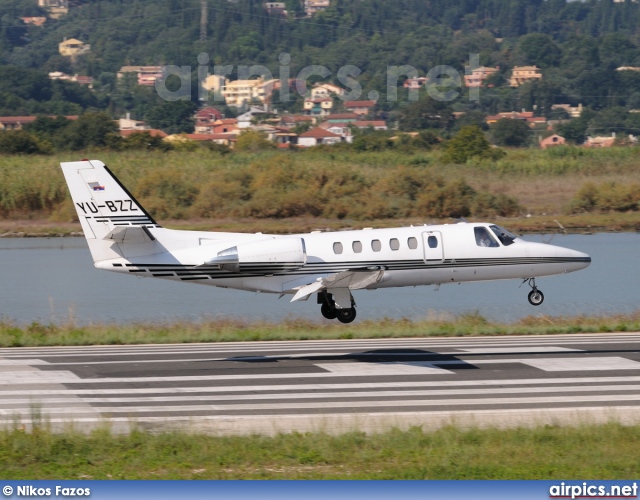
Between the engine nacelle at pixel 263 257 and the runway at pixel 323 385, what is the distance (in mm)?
2494

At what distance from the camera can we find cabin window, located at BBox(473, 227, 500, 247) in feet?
100

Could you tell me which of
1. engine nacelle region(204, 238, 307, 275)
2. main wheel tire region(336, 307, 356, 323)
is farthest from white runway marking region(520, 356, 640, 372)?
engine nacelle region(204, 238, 307, 275)

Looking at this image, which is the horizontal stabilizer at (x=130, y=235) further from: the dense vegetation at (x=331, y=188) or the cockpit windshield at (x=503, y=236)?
the dense vegetation at (x=331, y=188)

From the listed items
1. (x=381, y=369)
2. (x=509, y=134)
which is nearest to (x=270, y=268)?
(x=381, y=369)

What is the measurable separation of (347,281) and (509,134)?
103 meters

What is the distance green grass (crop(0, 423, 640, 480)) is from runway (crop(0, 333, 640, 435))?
895 mm

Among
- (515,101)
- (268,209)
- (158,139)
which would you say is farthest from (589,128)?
(268,209)

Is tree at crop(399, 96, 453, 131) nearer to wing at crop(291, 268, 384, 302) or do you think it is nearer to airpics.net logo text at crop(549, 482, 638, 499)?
wing at crop(291, 268, 384, 302)

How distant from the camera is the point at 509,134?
4995 inches

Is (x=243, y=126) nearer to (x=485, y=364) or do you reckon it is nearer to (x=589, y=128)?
(x=589, y=128)

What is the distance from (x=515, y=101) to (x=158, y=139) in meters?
109

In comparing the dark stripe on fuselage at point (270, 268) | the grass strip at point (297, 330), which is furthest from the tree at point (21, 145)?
the dark stripe on fuselage at point (270, 268)

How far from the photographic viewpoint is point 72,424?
16.6 metres

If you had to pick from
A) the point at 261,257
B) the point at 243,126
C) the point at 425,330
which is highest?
the point at 261,257
